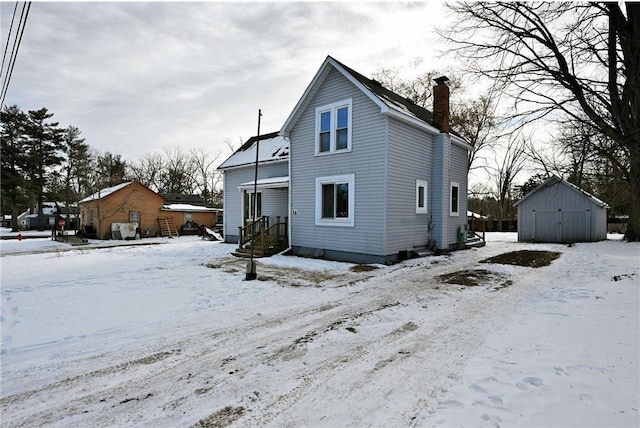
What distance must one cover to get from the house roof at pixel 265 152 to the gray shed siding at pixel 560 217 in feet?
53.1

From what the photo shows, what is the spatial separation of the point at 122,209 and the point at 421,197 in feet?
76.6

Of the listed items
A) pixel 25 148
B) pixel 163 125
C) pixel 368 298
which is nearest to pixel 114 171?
pixel 25 148

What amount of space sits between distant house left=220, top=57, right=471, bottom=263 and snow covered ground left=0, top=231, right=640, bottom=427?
367cm

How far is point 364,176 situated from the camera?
11.5 metres

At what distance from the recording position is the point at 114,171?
4119cm

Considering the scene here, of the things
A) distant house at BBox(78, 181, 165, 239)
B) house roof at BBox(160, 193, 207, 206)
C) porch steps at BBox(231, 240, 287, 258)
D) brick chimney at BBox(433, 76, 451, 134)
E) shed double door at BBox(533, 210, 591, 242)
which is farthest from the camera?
house roof at BBox(160, 193, 207, 206)

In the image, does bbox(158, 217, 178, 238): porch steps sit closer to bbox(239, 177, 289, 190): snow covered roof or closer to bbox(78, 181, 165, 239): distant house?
bbox(78, 181, 165, 239): distant house

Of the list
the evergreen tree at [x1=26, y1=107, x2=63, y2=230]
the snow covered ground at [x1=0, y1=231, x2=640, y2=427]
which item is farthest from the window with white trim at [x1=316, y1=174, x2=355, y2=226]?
the evergreen tree at [x1=26, y1=107, x2=63, y2=230]

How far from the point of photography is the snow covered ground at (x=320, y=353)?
115 inches

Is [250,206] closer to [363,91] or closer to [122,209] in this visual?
[363,91]

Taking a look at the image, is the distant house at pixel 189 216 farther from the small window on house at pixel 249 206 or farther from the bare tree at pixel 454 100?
the bare tree at pixel 454 100

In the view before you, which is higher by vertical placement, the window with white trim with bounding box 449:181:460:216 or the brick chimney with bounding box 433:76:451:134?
the brick chimney with bounding box 433:76:451:134

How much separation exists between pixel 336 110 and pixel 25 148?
41.8 m

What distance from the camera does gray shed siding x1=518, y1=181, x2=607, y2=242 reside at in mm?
19828
